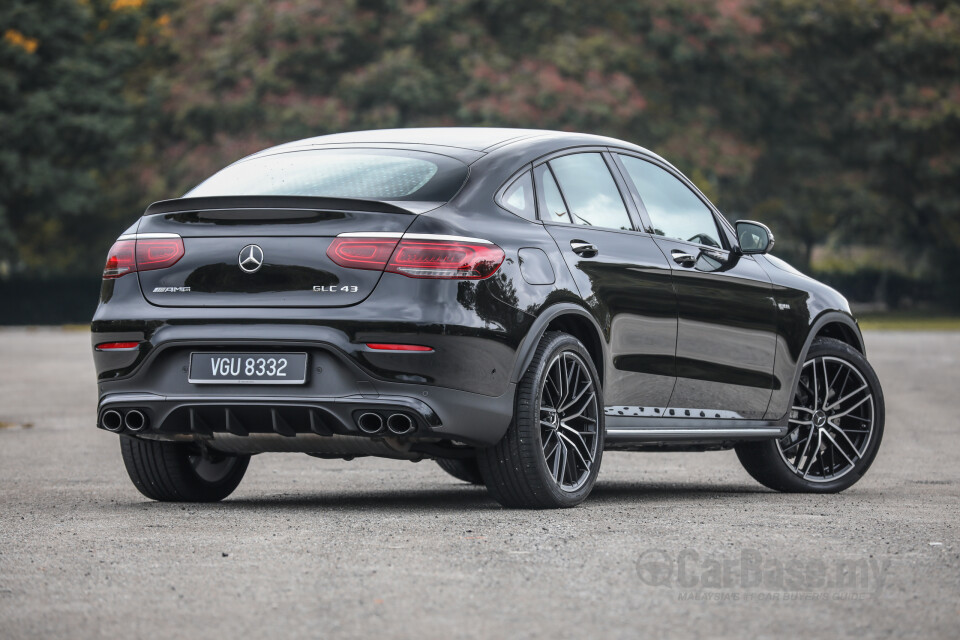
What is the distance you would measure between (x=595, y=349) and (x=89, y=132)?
42.7 m

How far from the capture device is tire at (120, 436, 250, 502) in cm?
775

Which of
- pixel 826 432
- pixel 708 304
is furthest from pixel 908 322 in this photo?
pixel 708 304

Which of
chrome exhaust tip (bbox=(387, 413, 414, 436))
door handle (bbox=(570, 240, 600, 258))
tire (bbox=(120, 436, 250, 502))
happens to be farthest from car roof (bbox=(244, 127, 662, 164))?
tire (bbox=(120, 436, 250, 502))

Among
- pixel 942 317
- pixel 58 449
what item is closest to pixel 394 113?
pixel 942 317

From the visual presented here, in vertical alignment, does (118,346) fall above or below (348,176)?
below

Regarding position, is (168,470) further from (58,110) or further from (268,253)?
(58,110)

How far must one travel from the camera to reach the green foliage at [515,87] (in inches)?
1833

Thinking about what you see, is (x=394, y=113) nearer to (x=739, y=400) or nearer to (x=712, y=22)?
(x=712, y=22)

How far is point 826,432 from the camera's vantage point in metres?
8.95

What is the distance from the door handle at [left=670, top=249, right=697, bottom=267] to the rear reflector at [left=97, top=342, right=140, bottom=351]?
2570mm

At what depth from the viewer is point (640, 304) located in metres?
7.83

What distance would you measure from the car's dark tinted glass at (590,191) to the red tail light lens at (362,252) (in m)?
1.19

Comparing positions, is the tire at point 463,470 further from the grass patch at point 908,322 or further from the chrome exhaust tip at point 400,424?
the grass patch at point 908,322

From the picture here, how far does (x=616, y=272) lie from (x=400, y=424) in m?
1.42
